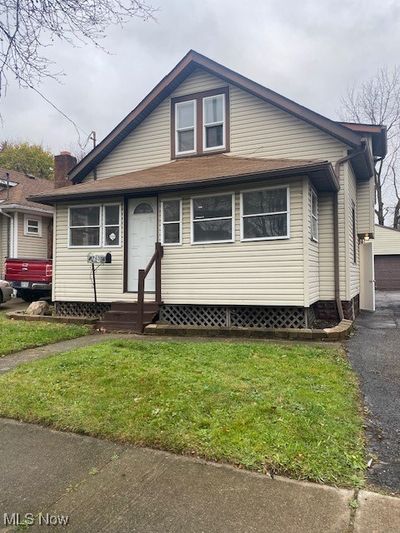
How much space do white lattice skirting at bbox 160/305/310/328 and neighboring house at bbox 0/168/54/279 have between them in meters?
10.7

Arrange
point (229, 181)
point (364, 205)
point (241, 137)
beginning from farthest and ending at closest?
point (364, 205), point (241, 137), point (229, 181)

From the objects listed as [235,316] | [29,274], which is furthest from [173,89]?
[29,274]

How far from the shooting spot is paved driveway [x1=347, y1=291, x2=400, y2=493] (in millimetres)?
3137

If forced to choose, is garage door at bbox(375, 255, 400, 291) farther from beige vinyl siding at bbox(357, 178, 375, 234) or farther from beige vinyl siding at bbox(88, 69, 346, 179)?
beige vinyl siding at bbox(88, 69, 346, 179)

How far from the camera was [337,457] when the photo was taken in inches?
124

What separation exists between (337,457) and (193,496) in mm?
1211

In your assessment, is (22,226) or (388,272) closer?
(22,226)

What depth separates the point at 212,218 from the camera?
9.50 metres

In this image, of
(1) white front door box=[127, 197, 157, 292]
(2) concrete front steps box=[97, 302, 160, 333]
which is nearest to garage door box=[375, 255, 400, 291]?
(1) white front door box=[127, 197, 157, 292]

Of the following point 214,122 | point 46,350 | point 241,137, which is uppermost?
point 214,122

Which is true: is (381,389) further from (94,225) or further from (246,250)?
(94,225)

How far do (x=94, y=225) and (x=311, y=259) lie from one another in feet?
18.5

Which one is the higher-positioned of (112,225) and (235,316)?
(112,225)

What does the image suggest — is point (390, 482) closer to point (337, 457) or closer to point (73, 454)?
point (337, 457)
